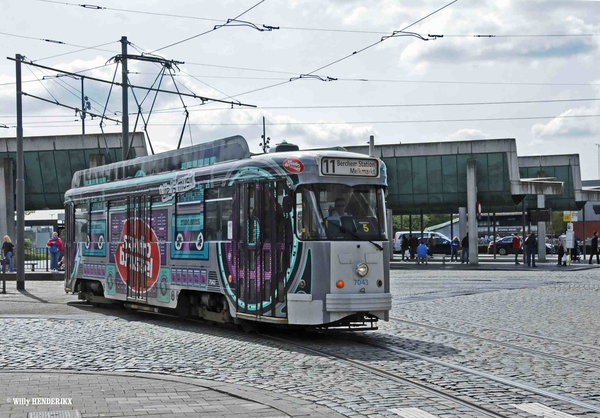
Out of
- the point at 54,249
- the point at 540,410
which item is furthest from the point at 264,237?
the point at 54,249

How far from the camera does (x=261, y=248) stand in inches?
573

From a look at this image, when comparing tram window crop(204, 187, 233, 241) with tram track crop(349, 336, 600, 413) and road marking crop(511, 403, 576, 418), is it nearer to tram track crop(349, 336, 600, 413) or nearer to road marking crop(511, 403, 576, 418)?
tram track crop(349, 336, 600, 413)

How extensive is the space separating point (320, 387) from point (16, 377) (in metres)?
3.11

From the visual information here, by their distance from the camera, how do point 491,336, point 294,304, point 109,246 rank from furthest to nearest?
point 109,246
point 491,336
point 294,304

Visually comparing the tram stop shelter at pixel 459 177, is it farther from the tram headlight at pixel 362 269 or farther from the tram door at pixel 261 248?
the tram headlight at pixel 362 269

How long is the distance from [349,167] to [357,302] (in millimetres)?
1963

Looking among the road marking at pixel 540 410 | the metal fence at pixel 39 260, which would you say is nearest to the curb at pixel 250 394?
the road marking at pixel 540 410

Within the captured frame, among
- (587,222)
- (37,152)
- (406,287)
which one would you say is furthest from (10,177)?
(587,222)

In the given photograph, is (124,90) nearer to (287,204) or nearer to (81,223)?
(81,223)

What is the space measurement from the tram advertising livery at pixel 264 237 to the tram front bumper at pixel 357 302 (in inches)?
0.6

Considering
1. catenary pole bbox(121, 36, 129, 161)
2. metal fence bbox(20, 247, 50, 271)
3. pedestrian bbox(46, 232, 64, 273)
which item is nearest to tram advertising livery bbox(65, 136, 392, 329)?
catenary pole bbox(121, 36, 129, 161)

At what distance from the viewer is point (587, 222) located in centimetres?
9819

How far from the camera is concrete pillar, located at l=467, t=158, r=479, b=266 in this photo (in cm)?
4859

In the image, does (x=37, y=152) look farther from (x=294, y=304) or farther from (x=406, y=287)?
(x=294, y=304)
